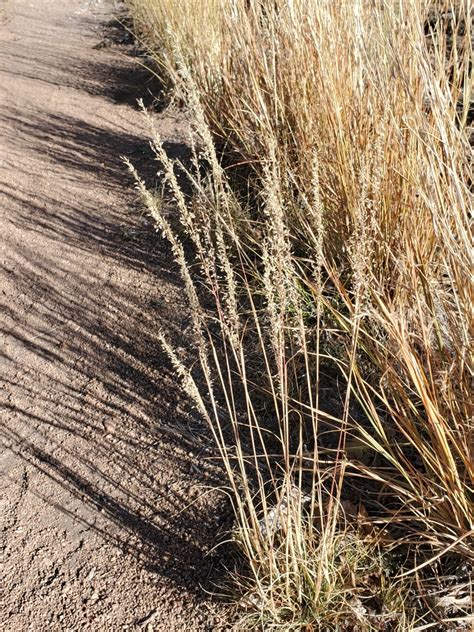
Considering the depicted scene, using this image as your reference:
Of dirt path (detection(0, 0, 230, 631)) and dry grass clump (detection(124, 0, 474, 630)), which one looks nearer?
dry grass clump (detection(124, 0, 474, 630))

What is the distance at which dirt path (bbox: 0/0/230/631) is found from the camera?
1.56 meters

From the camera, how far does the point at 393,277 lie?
6.43 feet

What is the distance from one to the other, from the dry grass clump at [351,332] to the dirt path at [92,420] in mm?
178

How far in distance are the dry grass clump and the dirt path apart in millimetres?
178

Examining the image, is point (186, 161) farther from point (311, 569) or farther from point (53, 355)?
point (311, 569)

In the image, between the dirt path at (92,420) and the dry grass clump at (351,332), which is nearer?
the dry grass clump at (351,332)

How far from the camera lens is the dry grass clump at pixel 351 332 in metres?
1.30

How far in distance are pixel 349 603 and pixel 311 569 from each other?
106mm

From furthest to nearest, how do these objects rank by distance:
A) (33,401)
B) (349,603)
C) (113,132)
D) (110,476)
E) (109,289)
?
(113,132) < (109,289) < (33,401) < (110,476) < (349,603)

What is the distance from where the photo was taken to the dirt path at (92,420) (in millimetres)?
1562

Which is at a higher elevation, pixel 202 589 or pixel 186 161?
pixel 186 161

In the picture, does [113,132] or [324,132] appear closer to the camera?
[324,132]

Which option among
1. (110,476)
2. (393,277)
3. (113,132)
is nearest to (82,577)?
(110,476)

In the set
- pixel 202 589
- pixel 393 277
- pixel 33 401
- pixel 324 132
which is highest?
pixel 324 132
